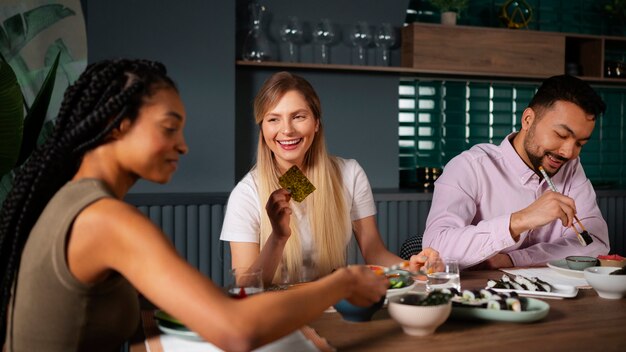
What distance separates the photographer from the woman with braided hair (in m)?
1.03

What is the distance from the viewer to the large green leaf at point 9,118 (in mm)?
2530

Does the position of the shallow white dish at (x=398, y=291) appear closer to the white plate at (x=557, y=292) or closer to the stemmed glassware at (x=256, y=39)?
the white plate at (x=557, y=292)

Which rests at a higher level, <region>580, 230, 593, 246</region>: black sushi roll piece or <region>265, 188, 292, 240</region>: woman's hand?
<region>265, 188, 292, 240</region>: woman's hand

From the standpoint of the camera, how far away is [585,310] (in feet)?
4.88

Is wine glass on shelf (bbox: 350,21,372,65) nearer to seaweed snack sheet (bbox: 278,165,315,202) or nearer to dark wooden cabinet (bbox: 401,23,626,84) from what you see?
dark wooden cabinet (bbox: 401,23,626,84)

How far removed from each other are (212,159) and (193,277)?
257 centimetres

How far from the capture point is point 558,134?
2281 millimetres

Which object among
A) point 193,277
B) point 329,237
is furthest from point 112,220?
point 329,237

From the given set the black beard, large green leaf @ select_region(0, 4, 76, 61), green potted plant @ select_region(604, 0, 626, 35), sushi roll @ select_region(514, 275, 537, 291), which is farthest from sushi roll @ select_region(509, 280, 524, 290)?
green potted plant @ select_region(604, 0, 626, 35)

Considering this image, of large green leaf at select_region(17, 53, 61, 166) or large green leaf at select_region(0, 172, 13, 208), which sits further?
large green leaf at select_region(0, 172, 13, 208)

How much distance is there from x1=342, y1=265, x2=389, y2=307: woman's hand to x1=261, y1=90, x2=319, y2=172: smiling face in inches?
39.0

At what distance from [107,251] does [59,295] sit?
132mm

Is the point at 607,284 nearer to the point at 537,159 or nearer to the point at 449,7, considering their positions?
the point at 537,159

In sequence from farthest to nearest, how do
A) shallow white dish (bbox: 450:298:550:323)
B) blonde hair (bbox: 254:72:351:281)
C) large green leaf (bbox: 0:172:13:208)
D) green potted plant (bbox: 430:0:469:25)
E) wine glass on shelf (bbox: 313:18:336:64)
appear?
green potted plant (bbox: 430:0:469:25), wine glass on shelf (bbox: 313:18:336:64), large green leaf (bbox: 0:172:13:208), blonde hair (bbox: 254:72:351:281), shallow white dish (bbox: 450:298:550:323)
